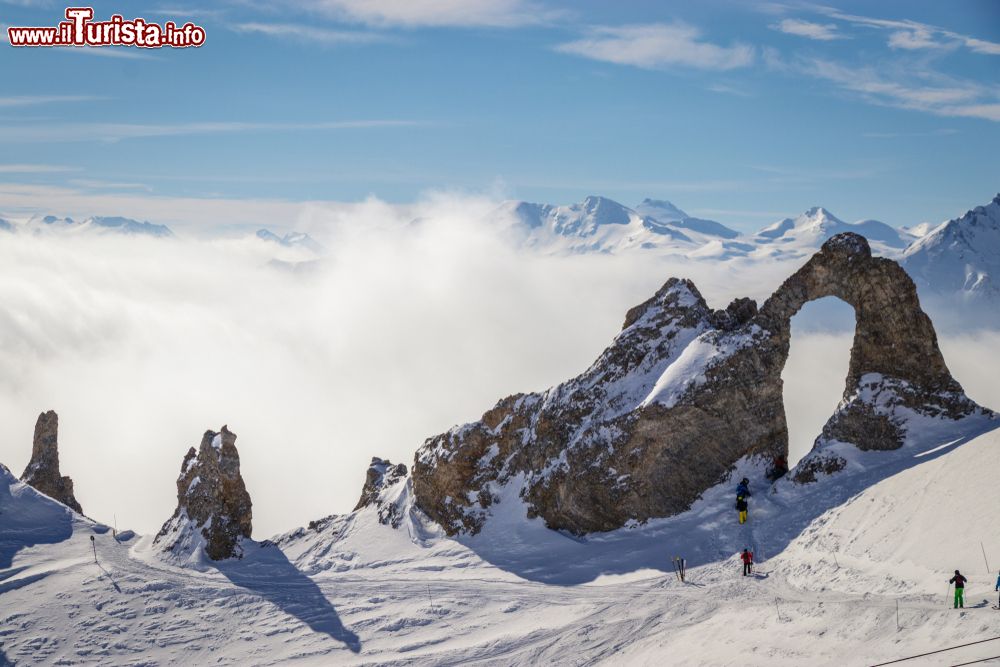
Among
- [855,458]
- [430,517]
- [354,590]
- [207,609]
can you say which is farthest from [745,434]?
[207,609]

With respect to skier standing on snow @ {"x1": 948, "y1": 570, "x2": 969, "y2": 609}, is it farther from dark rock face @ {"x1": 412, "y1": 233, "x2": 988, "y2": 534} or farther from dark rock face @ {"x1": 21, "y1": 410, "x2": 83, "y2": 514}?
dark rock face @ {"x1": 21, "y1": 410, "x2": 83, "y2": 514}

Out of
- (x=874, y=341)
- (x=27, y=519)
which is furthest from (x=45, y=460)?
(x=874, y=341)

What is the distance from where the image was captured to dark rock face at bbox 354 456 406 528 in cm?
6856

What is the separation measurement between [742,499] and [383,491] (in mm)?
33507

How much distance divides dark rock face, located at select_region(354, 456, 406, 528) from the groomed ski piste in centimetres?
137

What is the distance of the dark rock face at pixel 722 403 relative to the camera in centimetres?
5669

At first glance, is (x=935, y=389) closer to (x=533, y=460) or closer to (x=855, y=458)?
(x=855, y=458)

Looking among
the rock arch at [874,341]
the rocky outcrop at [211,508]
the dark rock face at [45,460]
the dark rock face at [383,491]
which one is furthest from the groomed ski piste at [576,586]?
the dark rock face at [45,460]

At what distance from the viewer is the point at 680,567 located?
4972 centimetres

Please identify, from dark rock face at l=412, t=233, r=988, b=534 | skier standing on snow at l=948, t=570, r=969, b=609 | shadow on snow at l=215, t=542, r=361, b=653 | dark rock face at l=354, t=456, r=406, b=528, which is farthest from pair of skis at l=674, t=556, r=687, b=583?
dark rock face at l=354, t=456, r=406, b=528

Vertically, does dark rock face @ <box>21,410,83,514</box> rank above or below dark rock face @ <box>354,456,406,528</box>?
above

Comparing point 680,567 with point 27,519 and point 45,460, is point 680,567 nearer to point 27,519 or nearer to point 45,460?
point 27,519

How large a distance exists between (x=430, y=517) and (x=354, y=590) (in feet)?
34.5

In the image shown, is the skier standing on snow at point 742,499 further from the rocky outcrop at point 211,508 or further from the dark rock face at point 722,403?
the rocky outcrop at point 211,508
